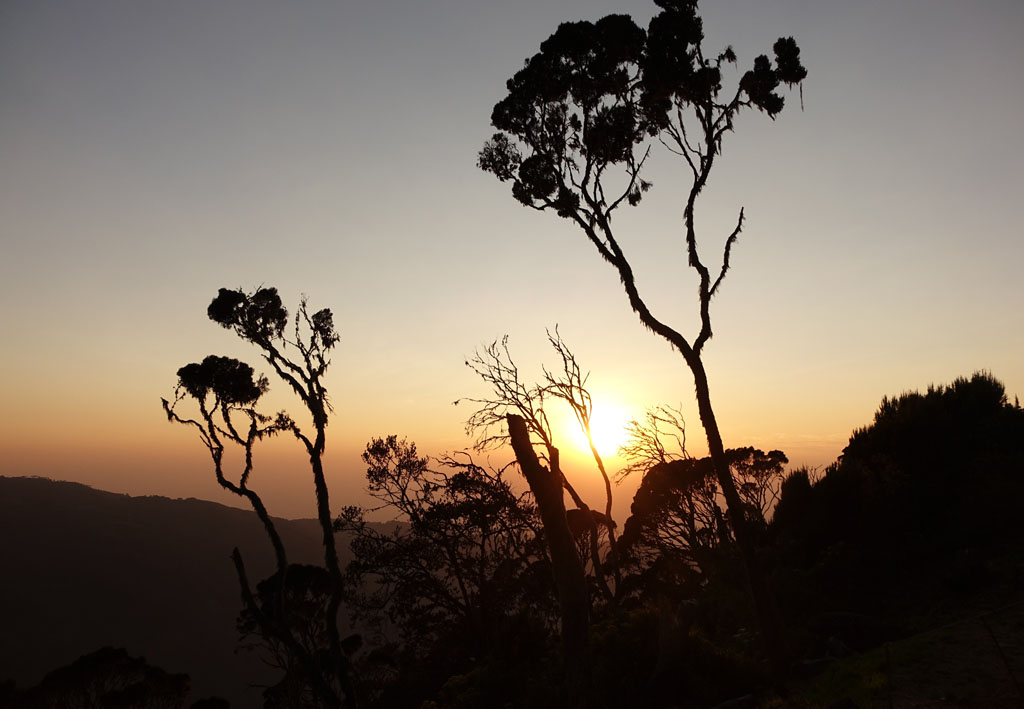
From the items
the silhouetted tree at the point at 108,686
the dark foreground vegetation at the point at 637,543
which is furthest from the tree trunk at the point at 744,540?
the silhouetted tree at the point at 108,686

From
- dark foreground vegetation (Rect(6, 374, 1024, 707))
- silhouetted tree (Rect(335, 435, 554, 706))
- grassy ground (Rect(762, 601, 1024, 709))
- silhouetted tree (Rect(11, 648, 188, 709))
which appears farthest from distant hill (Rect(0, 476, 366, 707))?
grassy ground (Rect(762, 601, 1024, 709))

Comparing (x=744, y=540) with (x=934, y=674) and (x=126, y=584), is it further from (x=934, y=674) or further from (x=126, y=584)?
(x=126, y=584)

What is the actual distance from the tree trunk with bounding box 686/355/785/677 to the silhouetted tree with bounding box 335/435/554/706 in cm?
1252

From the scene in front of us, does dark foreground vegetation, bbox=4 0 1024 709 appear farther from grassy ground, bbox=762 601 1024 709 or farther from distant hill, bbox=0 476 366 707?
distant hill, bbox=0 476 366 707

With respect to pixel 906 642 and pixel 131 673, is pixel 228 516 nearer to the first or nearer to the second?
pixel 131 673

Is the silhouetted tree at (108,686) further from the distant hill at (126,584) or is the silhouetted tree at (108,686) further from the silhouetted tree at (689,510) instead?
the distant hill at (126,584)

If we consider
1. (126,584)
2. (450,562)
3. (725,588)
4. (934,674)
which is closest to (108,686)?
(450,562)

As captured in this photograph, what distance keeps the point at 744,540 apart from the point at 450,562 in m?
15.7

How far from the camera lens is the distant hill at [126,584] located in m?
112

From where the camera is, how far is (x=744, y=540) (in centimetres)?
1488

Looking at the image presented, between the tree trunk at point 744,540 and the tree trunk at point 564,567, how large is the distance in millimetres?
5321

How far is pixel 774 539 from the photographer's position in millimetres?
29141

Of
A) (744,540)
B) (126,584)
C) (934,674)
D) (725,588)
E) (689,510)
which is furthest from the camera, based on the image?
(126,584)

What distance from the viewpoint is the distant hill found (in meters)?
112
